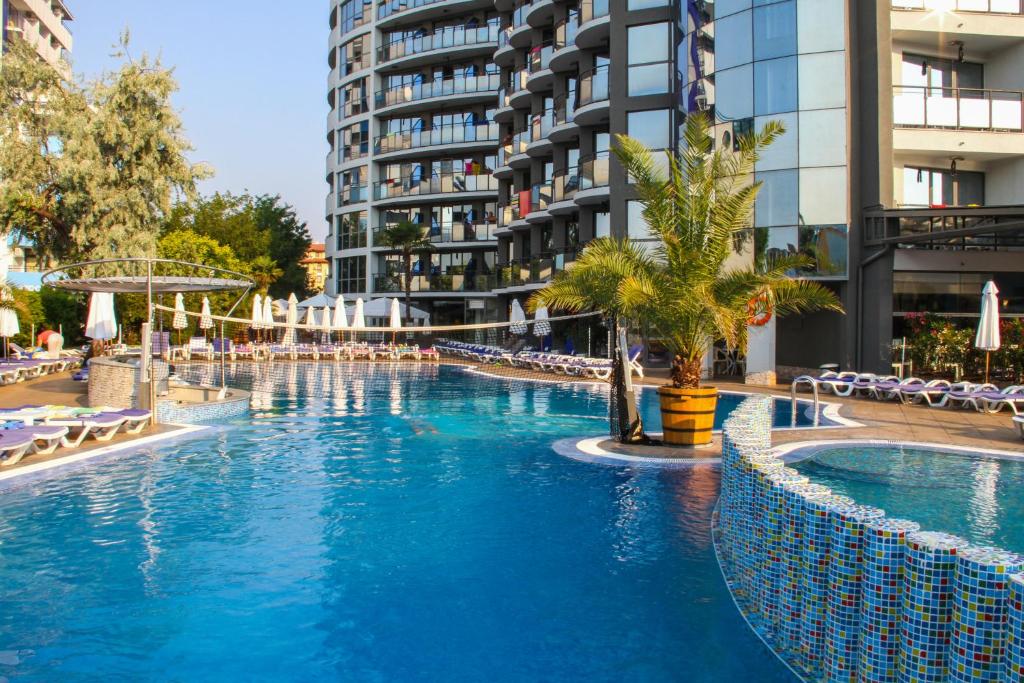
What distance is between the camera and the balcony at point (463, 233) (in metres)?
49.6

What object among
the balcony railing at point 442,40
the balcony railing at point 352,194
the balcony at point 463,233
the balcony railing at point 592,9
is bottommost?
the balcony at point 463,233

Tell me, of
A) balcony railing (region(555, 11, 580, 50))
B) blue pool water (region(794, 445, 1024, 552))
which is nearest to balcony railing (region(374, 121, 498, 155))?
balcony railing (region(555, 11, 580, 50))

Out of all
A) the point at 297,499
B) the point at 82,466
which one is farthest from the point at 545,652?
A: the point at 82,466

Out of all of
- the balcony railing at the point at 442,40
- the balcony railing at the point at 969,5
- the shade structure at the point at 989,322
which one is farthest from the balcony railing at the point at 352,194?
the shade structure at the point at 989,322

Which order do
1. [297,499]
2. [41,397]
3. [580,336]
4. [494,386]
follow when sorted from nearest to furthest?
[297,499] < [41,397] < [494,386] < [580,336]

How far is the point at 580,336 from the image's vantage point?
113 ft

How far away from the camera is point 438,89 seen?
164 ft

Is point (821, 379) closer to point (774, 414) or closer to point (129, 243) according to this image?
point (774, 414)

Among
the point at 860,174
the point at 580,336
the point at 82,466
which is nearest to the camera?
the point at 82,466

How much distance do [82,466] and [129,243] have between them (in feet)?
47.8

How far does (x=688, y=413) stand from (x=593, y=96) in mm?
22505

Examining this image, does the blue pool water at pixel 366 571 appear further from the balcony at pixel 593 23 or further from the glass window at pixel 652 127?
the balcony at pixel 593 23

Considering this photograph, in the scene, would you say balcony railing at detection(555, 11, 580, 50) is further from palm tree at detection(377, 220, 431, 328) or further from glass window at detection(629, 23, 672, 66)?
palm tree at detection(377, 220, 431, 328)

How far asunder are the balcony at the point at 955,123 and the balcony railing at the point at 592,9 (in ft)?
43.5
